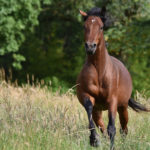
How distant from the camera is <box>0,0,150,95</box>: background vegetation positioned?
1625 cm

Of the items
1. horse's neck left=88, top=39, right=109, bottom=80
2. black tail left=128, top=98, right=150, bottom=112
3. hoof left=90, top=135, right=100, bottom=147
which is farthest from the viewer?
black tail left=128, top=98, right=150, bottom=112

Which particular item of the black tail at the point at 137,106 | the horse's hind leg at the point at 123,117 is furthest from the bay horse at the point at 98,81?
the black tail at the point at 137,106

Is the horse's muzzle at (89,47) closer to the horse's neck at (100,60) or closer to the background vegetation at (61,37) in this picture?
the horse's neck at (100,60)

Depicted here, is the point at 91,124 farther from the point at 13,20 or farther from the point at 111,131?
the point at 13,20

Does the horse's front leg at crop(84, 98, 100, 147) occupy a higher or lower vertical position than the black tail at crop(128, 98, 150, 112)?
higher

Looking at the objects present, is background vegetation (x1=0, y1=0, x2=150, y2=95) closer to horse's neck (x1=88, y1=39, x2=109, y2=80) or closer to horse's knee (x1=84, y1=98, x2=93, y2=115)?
horse's neck (x1=88, y1=39, x2=109, y2=80)

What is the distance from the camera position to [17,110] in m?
7.09

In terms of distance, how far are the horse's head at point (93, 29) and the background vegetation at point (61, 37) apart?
241 inches

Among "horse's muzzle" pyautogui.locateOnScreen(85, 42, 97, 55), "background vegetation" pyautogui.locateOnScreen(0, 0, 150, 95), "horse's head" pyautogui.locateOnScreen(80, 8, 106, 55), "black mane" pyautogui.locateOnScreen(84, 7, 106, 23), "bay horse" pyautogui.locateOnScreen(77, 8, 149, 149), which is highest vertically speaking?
"black mane" pyautogui.locateOnScreen(84, 7, 106, 23)

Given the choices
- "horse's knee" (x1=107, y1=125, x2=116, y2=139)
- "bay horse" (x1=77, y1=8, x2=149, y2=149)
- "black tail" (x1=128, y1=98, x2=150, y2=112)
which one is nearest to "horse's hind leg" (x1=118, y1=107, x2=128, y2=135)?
"black tail" (x1=128, y1=98, x2=150, y2=112)

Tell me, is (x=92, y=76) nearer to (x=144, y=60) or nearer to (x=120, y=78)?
(x=120, y=78)

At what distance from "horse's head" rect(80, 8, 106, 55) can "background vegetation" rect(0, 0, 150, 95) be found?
6.11m

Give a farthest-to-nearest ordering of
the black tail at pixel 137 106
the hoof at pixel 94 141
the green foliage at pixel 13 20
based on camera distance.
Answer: the green foliage at pixel 13 20, the black tail at pixel 137 106, the hoof at pixel 94 141

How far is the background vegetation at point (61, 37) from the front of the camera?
16250 millimetres
